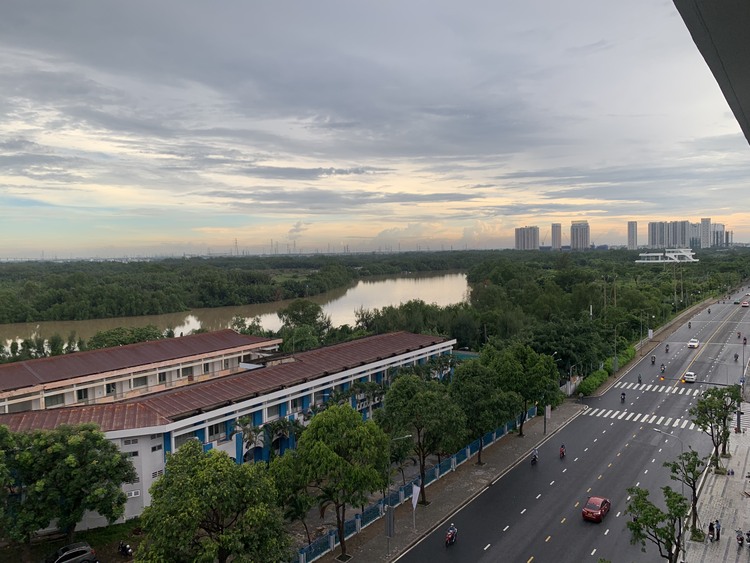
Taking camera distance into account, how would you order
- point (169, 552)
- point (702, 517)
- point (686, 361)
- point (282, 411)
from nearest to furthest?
point (169, 552), point (702, 517), point (282, 411), point (686, 361)

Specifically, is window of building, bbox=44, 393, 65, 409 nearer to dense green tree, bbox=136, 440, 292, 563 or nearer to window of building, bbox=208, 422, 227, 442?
window of building, bbox=208, 422, 227, 442

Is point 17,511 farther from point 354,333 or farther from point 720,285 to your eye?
point 720,285

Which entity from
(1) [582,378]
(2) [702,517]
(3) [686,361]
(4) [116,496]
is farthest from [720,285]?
(4) [116,496]

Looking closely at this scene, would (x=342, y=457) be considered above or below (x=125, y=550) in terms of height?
above

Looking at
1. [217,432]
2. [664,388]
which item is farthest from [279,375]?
[664,388]

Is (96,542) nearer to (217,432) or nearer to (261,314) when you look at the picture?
(217,432)
